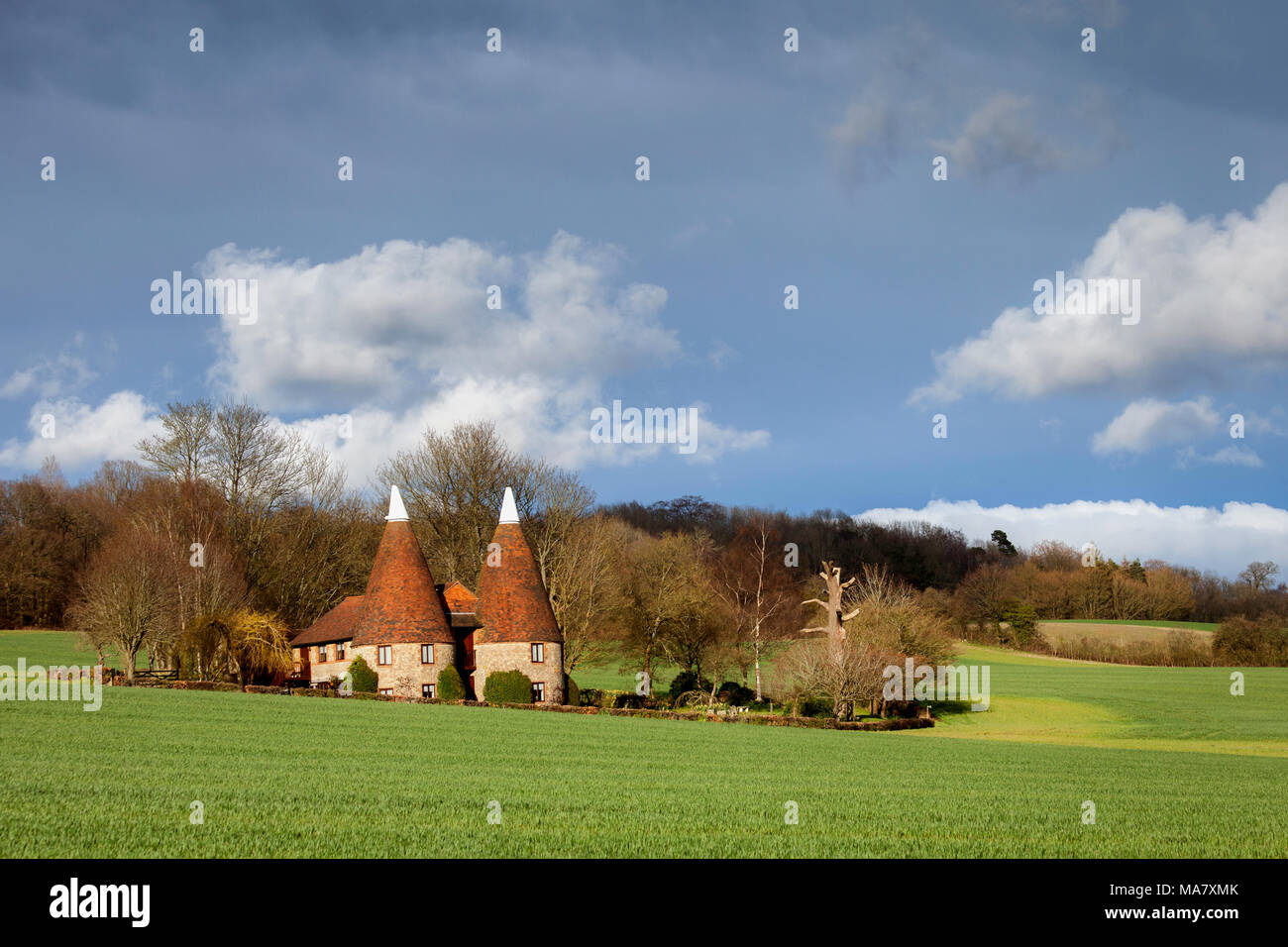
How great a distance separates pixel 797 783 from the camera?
18.5 metres

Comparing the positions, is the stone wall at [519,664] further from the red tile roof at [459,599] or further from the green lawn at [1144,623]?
the green lawn at [1144,623]

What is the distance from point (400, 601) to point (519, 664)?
630 cm

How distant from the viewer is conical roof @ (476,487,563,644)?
44.1 meters

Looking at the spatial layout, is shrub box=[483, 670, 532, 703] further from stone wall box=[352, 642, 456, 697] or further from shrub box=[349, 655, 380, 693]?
shrub box=[349, 655, 380, 693]

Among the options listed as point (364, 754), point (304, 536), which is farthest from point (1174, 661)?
point (364, 754)

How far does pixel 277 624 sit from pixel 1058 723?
38866mm

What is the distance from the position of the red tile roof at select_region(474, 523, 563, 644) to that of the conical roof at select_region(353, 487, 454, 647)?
2244 mm

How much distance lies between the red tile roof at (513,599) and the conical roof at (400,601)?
2244mm

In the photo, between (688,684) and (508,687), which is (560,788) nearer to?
(508,687)

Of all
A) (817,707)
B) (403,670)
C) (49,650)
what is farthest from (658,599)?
→ (49,650)

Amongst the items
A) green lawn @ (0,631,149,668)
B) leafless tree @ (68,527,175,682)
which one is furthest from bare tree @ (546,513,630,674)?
green lawn @ (0,631,149,668)

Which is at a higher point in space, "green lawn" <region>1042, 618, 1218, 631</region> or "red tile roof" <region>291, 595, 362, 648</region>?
"red tile roof" <region>291, 595, 362, 648</region>

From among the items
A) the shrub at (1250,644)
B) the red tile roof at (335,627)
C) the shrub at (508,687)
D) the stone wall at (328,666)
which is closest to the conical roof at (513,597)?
the shrub at (508,687)
